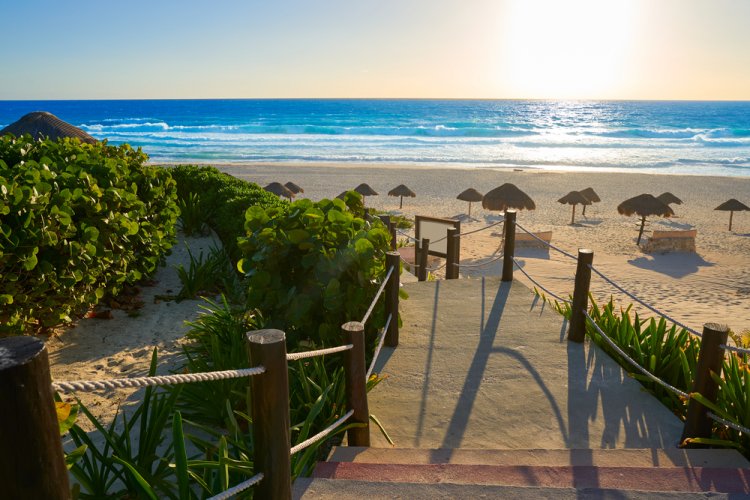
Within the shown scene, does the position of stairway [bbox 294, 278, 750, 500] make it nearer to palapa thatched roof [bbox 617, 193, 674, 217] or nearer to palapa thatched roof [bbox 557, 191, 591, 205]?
palapa thatched roof [bbox 617, 193, 674, 217]

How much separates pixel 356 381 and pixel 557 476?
129cm

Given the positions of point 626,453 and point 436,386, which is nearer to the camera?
point 626,453

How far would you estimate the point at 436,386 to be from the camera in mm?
4793

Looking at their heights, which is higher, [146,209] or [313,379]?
[146,209]

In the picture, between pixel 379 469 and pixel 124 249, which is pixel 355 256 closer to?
pixel 379 469

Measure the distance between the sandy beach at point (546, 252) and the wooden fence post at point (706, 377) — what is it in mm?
4319

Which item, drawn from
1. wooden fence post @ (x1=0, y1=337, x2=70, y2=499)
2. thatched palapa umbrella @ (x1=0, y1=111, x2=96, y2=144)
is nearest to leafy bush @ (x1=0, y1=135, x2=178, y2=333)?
wooden fence post @ (x1=0, y1=337, x2=70, y2=499)

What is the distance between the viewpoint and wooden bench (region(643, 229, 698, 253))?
17.4 meters

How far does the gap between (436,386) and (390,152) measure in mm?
48223

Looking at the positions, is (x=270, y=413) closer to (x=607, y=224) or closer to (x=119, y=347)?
(x=119, y=347)

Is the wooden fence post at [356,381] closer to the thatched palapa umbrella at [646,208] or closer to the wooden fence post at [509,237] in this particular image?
the wooden fence post at [509,237]

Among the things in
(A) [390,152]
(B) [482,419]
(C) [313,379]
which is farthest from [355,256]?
(A) [390,152]

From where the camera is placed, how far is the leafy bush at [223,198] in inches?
332

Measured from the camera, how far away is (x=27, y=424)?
1.37 m
